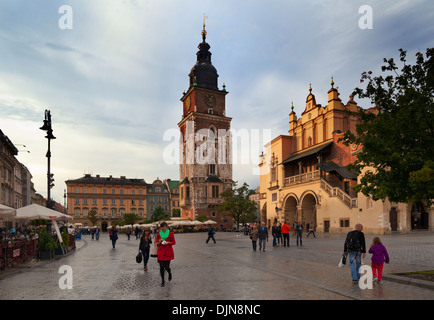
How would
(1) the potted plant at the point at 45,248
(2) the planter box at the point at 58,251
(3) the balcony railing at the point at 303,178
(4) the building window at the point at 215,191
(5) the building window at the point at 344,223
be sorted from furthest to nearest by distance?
(4) the building window at the point at 215,191, (3) the balcony railing at the point at 303,178, (5) the building window at the point at 344,223, (2) the planter box at the point at 58,251, (1) the potted plant at the point at 45,248

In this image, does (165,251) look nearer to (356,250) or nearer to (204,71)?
(356,250)

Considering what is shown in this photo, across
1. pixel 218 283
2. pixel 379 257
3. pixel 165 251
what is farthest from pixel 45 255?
pixel 379 257

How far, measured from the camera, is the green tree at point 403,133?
10.8 metres

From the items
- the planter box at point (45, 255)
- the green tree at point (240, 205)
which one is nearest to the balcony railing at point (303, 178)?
the green tree at point (240, 205)

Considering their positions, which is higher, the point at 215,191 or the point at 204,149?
the point at 204,149

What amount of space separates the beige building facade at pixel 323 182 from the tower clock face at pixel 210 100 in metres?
31.3

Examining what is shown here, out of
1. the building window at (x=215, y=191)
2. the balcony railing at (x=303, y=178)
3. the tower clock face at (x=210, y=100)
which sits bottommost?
the building window at (x=215, y=191)

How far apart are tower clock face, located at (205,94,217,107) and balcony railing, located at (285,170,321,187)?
40581 millimetres

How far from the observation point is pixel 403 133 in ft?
36.6

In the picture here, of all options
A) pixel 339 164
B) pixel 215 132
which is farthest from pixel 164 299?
pixel 215 132

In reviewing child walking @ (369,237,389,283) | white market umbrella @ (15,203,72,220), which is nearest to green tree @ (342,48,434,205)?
child walking @ (369,237,389,283)

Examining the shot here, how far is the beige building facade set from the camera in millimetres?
33312

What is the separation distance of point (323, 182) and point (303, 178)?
4.50 metres

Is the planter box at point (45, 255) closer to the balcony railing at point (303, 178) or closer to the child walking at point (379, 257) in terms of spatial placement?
the child walking at point (379, 257)
